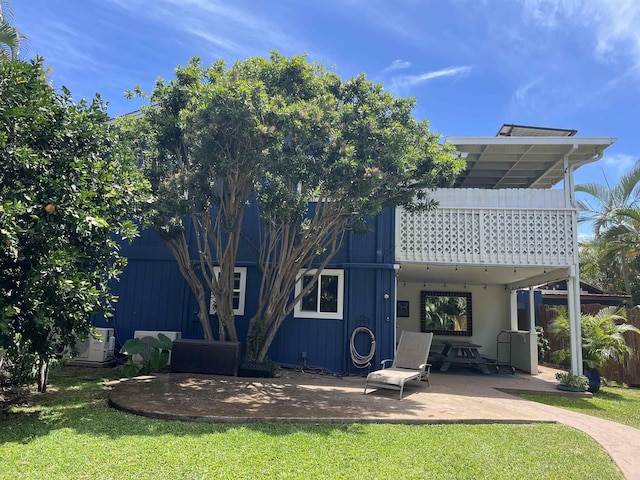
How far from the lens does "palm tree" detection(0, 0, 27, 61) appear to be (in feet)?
33.2

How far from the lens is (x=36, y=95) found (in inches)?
195

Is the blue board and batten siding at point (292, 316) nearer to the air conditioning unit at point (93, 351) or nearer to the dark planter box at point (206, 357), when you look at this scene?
the air conditioning unit at point (93, 351)

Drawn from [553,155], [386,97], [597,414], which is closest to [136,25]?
[386,97]

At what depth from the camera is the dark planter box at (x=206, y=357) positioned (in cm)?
866

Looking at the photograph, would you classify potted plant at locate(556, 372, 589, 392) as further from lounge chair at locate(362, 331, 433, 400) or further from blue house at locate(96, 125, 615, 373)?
lounge chair at locate(362, 331, 433, 400)

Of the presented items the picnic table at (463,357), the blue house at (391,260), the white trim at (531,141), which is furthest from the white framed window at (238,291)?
the white trim at (531,141)

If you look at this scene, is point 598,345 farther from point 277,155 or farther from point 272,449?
point 272,449

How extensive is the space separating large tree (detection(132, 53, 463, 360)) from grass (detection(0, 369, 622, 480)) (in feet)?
12.0

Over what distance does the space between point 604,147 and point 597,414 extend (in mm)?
5664

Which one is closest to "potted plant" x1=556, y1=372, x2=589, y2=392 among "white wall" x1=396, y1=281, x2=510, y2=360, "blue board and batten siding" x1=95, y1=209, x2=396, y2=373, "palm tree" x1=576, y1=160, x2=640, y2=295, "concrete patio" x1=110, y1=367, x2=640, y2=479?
"concrete patio" x1=110, y1=367, x2=640, y2=479

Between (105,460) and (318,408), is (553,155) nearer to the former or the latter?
(318,408)

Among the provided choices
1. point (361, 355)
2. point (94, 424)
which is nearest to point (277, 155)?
point (94, 424)

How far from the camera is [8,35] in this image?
10.1 m

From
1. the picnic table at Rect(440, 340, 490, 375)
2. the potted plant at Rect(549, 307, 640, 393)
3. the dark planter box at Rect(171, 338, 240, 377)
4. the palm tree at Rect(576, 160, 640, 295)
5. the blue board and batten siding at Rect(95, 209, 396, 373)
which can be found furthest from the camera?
the palm tree at Rect(576, 160, 640, 295)
